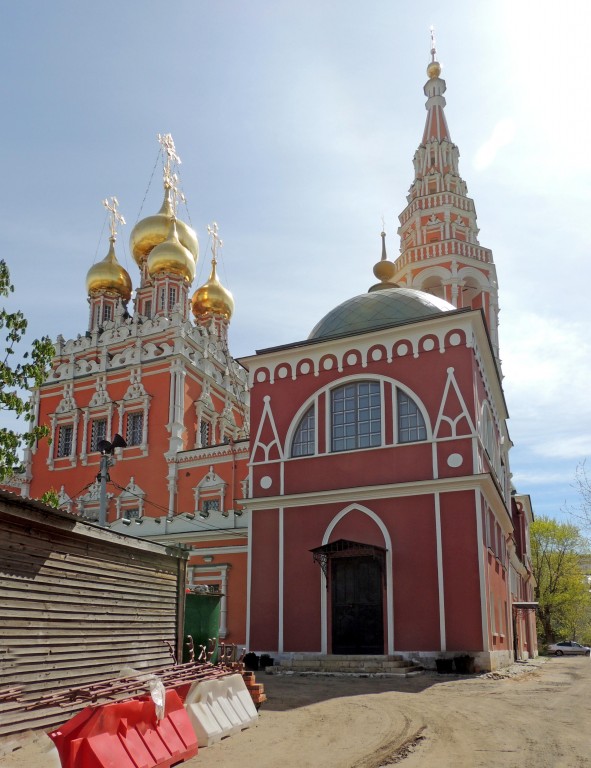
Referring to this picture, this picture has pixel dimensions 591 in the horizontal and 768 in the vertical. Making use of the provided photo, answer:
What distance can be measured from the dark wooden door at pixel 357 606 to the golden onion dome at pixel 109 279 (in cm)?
2394

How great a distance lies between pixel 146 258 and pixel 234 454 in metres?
13.9

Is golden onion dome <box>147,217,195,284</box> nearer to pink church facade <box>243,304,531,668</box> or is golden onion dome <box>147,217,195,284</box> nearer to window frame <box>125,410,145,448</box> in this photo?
window frame <box>125,410,145,448</box>

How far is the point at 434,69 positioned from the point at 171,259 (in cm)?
1699

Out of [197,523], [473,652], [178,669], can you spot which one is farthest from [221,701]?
[197,523]

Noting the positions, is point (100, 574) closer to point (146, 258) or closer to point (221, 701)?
point (221, 701)

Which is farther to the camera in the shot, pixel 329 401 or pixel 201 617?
pixel 329 401

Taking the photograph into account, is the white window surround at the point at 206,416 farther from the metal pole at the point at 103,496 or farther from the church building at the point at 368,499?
the metal pole at the point at 103,496

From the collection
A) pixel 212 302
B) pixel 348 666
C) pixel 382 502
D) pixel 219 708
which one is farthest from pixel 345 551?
pixel 212 302

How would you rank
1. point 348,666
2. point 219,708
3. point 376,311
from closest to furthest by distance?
1. point 219,708
2. point 348,666
3. point 376,311

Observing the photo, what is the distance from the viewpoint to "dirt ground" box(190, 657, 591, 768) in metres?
7.23

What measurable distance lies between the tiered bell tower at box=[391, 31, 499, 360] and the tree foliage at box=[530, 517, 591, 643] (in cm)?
1999

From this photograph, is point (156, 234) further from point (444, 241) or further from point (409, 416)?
point (409, 416)

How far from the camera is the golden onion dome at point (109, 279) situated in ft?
122

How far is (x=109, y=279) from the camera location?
1464 inches
